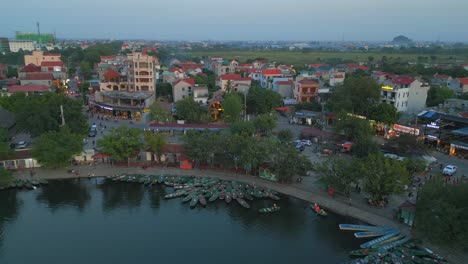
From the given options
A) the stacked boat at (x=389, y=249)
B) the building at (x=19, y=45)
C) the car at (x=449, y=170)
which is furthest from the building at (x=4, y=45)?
the stacked boat at (x=389, y=249)

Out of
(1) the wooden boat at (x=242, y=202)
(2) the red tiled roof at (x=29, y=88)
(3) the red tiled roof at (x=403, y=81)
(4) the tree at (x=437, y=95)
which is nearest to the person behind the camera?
(1) the wooden boat at (x=242, y=202)

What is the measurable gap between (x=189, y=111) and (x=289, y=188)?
17197 mm

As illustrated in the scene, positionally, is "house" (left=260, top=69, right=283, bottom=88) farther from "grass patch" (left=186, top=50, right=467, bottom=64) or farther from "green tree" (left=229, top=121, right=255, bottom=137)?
"grass patch" (left=186, top=50, right=467, bottom=64)

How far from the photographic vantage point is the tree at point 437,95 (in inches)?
1665

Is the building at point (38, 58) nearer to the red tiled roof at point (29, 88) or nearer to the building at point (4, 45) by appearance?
the red tiled roof at point (29, 88)

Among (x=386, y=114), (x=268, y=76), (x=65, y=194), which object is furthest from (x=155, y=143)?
(x=268, y=76)

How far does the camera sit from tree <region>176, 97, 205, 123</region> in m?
37.3

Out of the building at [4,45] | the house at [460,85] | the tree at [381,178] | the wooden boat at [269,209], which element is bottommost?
the wooden boat at [269,209]

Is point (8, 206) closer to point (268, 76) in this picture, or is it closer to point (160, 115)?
point (160, 115)

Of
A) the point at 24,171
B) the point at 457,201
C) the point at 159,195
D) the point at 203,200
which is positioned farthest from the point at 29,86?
the point at 457,201

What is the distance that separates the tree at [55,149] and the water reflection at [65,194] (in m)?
1.55

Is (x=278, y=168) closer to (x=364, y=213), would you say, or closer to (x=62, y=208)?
(x=364, y=213)

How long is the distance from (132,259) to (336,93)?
2991cm

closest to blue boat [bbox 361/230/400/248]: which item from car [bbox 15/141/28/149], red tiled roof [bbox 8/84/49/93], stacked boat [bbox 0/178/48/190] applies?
stacked boat [bbox 0/178/48/190]
